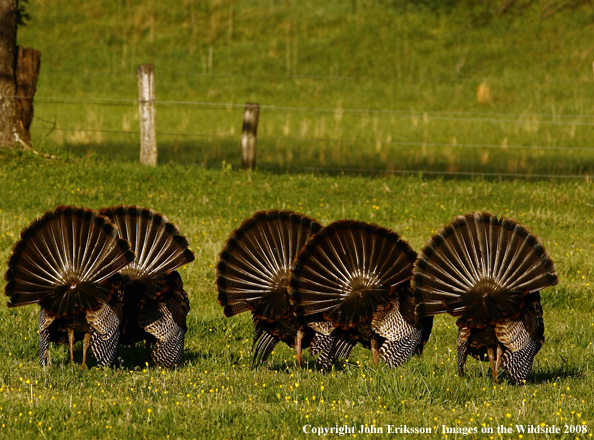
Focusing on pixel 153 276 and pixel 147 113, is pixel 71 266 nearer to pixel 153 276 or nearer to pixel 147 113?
pixel 153 276

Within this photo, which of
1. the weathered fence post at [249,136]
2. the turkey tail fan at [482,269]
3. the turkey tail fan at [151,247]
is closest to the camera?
the turkey tail fan at [482,269]

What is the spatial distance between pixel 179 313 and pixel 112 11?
3505cm

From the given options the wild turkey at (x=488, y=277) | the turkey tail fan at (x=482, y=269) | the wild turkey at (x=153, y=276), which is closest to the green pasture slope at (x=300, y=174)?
the wild turkey at (x=153, y=276)

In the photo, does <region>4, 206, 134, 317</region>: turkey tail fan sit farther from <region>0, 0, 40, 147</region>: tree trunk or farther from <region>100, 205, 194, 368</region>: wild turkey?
<region>0, 0, 40, 147</region>: tree trunk

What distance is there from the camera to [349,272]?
245 inches

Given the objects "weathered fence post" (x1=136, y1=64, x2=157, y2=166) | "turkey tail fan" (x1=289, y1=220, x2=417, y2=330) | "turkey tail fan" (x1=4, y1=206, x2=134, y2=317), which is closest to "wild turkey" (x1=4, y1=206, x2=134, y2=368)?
"turkey tail fan" (x1=4, y1=206, x2=134, y2=317)

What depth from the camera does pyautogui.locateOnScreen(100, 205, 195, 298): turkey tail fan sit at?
646 cm

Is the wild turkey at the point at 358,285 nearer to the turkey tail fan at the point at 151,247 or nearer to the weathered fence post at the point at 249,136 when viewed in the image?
the turkey tail fan at the point at 151,247

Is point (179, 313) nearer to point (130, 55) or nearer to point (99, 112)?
point (99, 112)

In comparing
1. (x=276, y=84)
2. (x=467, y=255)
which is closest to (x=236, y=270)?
(x=467, y=255)

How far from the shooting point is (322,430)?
4934 mm

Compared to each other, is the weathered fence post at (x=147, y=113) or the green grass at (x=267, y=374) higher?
the weathered fence post at (x=147, y=113)

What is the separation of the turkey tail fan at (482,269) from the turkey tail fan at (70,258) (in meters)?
2.26

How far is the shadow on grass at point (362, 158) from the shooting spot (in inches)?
693
